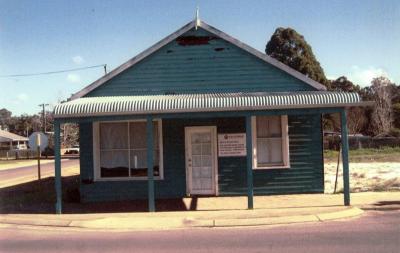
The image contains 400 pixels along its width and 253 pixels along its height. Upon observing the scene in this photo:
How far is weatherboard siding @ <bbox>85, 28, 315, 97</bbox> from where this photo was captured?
1535cm

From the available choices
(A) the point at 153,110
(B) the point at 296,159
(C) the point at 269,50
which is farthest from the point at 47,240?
(C) the point at 269,50

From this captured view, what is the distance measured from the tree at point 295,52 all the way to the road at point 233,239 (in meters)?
33.5

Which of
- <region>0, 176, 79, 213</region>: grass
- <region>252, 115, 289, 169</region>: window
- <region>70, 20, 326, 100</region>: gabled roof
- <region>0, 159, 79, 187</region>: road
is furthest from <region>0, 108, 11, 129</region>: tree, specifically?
<region>252, 115, 289, 169</region>: window

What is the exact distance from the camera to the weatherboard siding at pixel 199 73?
50.4ft

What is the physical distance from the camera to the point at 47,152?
62469mm

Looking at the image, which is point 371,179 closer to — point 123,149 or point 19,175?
point 123,149

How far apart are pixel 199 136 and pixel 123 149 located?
7.70 feet

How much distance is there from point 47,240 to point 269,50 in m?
39.4

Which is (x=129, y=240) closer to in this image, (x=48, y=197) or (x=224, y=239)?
(x=224, y=239)

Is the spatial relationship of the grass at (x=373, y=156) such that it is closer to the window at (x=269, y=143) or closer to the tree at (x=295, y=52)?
the tree at (x=295, y=52)

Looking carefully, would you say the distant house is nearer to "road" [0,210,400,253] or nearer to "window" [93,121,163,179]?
"window" [93,121,163,179]

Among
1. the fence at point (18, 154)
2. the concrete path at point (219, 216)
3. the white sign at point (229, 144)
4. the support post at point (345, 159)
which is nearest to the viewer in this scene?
→ the concrete path at point (219, 216)

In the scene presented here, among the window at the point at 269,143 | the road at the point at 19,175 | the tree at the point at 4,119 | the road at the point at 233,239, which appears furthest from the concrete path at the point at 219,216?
the tree at the point at 4,119

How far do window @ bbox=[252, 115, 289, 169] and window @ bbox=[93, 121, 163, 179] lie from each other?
3037 millimetres
